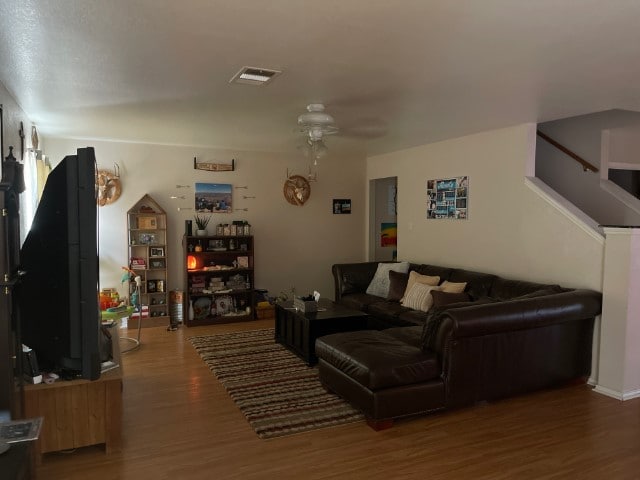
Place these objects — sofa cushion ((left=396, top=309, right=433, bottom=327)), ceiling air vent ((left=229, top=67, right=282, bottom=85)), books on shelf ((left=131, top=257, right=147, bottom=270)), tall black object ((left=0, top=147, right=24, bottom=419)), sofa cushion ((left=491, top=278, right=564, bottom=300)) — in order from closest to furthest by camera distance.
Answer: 1. tall black object ((left=0, top=147, right=24, bottom=419))
2. ceiling air vent ((left=229, top=67, right=282, bottom=85))
3. sofa cushion ((left=491, top=278, right=564, bottom=300))
4. sofa cushion ((left=396, top=309, right=433, bottom=327))
5. books on shelf ((left=131, top=257, right=147, bottom=270))

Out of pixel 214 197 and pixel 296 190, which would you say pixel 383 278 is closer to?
pixel 296 190

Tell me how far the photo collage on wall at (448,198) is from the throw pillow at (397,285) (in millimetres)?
911

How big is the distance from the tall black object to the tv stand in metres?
0.75

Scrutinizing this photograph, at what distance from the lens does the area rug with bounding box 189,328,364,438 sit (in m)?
3.23

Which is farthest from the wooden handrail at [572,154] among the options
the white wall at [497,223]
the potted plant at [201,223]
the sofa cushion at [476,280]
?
the potted plant at [201,223]

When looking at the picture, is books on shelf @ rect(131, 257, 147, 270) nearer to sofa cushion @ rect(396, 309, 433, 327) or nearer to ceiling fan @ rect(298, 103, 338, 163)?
ceiling fan @ rect(298, 103, 338, 163)

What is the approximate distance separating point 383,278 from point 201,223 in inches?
98.8

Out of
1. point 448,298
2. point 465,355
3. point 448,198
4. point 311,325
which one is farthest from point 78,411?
point 448,198

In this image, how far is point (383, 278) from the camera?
19.4ft

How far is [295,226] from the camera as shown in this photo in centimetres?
694

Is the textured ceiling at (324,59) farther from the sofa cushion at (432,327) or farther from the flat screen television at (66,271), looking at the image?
the sofa cushion at (432,327)

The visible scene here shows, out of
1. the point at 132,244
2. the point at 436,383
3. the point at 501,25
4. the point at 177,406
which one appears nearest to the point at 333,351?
the point at 436,383

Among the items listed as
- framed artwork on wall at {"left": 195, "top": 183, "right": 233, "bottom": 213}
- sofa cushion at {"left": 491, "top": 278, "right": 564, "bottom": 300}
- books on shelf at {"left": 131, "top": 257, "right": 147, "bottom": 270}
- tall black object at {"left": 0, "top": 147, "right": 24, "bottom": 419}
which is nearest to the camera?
tall black object at {"left": 0, "top": 147, "right": 24, "bottom": 419}

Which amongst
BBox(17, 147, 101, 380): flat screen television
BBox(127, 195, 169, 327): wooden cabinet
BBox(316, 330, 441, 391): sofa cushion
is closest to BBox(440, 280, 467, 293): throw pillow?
BBox(316, 330, 441, 391): sofa cushion
